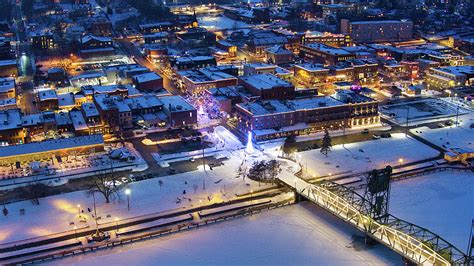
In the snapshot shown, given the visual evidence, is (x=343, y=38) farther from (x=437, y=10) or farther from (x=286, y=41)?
(x=437, y=10)

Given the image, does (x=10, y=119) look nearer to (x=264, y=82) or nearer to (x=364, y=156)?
(x=264, y=82)

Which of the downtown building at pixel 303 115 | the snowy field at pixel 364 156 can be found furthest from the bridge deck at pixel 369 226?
the downtown building at pixel 303 115

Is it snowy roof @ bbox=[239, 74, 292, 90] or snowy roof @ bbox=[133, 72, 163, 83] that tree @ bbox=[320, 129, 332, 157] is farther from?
snowy roof @ bbox=[133, 72, 163, 83]

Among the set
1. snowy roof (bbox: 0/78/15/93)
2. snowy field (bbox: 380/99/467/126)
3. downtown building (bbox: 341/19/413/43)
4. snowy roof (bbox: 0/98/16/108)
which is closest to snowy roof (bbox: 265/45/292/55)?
downtown building (bbox: 341/19/413/43)

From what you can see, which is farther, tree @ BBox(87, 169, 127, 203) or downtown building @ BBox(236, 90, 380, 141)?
downtown building @ BBox(236, 90, 380, 141)

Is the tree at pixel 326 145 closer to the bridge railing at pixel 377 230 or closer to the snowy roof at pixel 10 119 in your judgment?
the bridge railing at pixel 377 230

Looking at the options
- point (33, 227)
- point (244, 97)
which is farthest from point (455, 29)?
point (33, 227)
